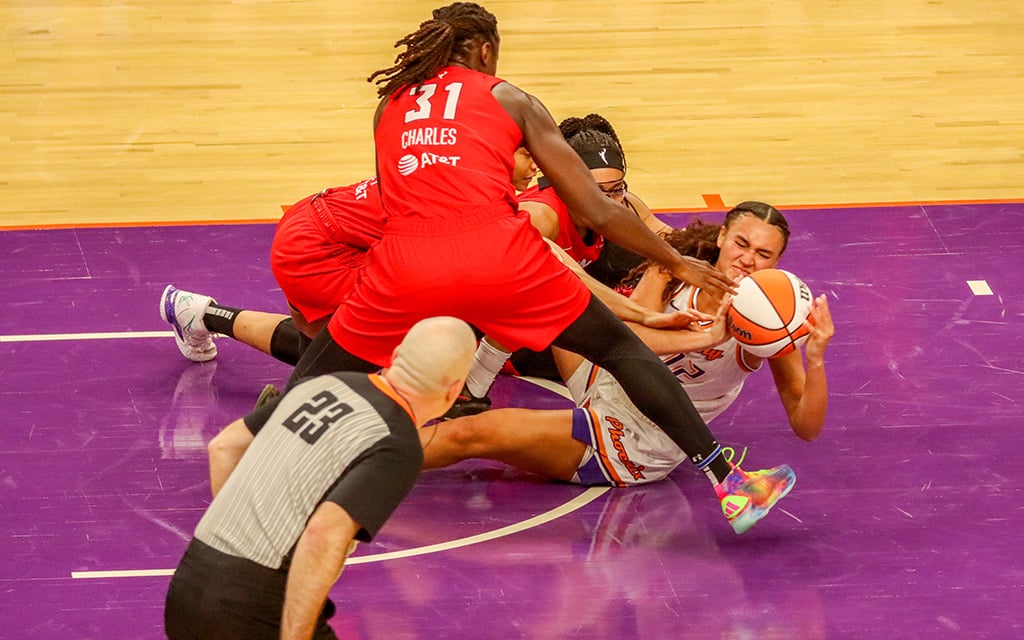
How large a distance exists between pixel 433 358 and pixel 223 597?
0.84 m

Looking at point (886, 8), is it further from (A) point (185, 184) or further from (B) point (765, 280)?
(B) point (765, 280)

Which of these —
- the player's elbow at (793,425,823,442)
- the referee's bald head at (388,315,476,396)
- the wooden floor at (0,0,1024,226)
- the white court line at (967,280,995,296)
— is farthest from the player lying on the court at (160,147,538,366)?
the white court line at (967,280,995,296)

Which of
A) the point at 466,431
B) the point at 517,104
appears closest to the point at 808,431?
the point at 466,431

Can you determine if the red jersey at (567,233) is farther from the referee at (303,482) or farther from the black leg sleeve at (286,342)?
the referee at (303,482)

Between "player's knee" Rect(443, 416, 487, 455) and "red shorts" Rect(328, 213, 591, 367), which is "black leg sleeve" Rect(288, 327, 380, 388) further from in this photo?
"player's knee" Rect(443, 416, 487, 455)

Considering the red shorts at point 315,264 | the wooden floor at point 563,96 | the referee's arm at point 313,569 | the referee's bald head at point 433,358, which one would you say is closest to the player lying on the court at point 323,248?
the red shorts at point 315,264

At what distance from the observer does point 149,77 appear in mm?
10375

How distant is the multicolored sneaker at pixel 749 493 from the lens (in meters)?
5.63

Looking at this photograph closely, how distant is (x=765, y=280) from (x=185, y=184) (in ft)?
14.3

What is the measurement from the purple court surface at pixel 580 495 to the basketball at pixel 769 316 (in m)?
0.78

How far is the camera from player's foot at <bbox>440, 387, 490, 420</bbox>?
651 cm

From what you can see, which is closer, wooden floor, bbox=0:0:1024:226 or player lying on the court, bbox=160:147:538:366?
player lying on the court, bbox=160:147:538:366

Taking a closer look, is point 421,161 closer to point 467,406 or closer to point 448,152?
point 448,152

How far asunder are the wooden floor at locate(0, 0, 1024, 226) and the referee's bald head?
4658mm
